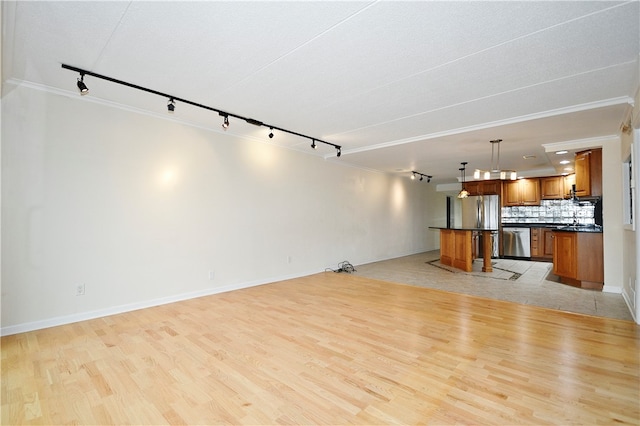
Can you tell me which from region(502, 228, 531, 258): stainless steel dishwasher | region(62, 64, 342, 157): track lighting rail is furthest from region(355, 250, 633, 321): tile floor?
region(62, 64, 342, 157): track lighting rail

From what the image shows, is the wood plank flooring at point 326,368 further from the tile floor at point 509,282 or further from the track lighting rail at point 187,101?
the track lighting rail at point 187,101

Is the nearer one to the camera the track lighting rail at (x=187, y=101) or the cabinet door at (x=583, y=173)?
the track lighting rail at (x=187, y=101)

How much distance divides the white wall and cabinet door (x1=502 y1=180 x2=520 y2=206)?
6068 mm

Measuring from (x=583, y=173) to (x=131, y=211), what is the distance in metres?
7.29

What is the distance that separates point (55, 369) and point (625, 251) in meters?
6.89

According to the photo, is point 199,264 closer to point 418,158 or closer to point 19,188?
point 19,188

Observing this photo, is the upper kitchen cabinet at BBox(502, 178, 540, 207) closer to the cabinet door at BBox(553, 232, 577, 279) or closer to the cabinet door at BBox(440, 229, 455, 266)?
the cabinet door at BBox(440, 229, 455, 266)

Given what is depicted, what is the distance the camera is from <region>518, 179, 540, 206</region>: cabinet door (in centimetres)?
834

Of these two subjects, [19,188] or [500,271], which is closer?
[19,188]

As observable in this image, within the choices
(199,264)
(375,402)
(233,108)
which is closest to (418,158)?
(233,108)

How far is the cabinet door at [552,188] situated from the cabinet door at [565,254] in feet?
10.6

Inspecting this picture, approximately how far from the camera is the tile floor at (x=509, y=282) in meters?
4.05

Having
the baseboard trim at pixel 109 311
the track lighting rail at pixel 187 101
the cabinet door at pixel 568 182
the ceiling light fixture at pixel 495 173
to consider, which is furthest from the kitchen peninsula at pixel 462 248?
the baseboard trim at pixel 109 311

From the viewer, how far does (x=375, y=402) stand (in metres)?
1.93
